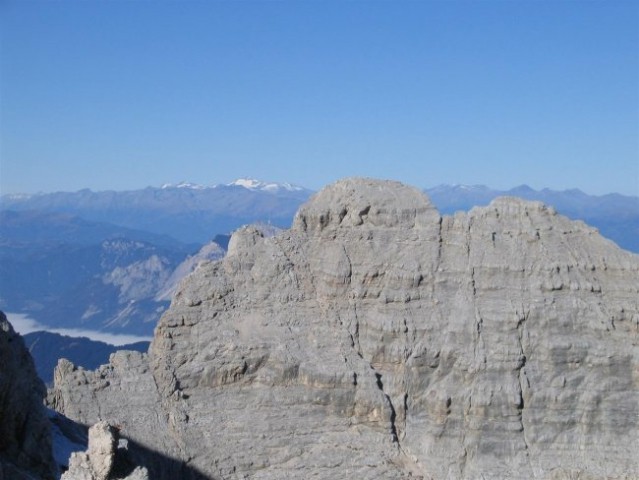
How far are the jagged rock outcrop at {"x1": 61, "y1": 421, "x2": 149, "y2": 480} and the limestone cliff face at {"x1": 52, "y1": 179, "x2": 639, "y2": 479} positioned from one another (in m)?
10.2

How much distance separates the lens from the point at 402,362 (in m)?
39.9

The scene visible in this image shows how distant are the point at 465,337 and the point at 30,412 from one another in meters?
21.1

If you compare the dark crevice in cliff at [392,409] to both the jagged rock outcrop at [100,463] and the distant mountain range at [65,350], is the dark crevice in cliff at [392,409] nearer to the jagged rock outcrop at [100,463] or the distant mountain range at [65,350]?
the jagged rock outcrop at [100,463]

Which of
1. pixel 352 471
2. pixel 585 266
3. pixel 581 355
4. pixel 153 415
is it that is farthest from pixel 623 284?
pixel 153 415

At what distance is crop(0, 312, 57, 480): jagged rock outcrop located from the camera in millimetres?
26156

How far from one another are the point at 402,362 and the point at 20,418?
19.2 metres

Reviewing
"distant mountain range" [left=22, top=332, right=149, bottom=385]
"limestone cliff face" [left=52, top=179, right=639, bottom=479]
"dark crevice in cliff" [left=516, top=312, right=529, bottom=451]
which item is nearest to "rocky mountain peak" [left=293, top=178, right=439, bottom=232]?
"limestone cliff face" [left=52, top=179, right=639, bottom=479]

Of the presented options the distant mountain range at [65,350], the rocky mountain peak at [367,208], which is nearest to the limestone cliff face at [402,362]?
the rocky mountain peak at [367,208]

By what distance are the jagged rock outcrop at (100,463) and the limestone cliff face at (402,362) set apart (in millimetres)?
10216

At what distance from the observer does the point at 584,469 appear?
37.4 meters

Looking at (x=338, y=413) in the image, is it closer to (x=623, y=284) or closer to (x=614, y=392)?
(x=614, y=392)

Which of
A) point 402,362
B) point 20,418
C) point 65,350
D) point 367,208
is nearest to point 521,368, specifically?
point 402,362

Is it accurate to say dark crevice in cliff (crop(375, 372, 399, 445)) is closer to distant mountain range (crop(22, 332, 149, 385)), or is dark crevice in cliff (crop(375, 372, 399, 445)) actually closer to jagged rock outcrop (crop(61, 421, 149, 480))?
jagged rock outcrop (crop(61, 421, 149, 480))

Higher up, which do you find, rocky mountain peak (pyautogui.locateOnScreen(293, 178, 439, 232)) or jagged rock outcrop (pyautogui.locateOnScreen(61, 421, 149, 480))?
rocky mountain peak (pyautogui.locateOnScreen(293, 178, 439, 232))
